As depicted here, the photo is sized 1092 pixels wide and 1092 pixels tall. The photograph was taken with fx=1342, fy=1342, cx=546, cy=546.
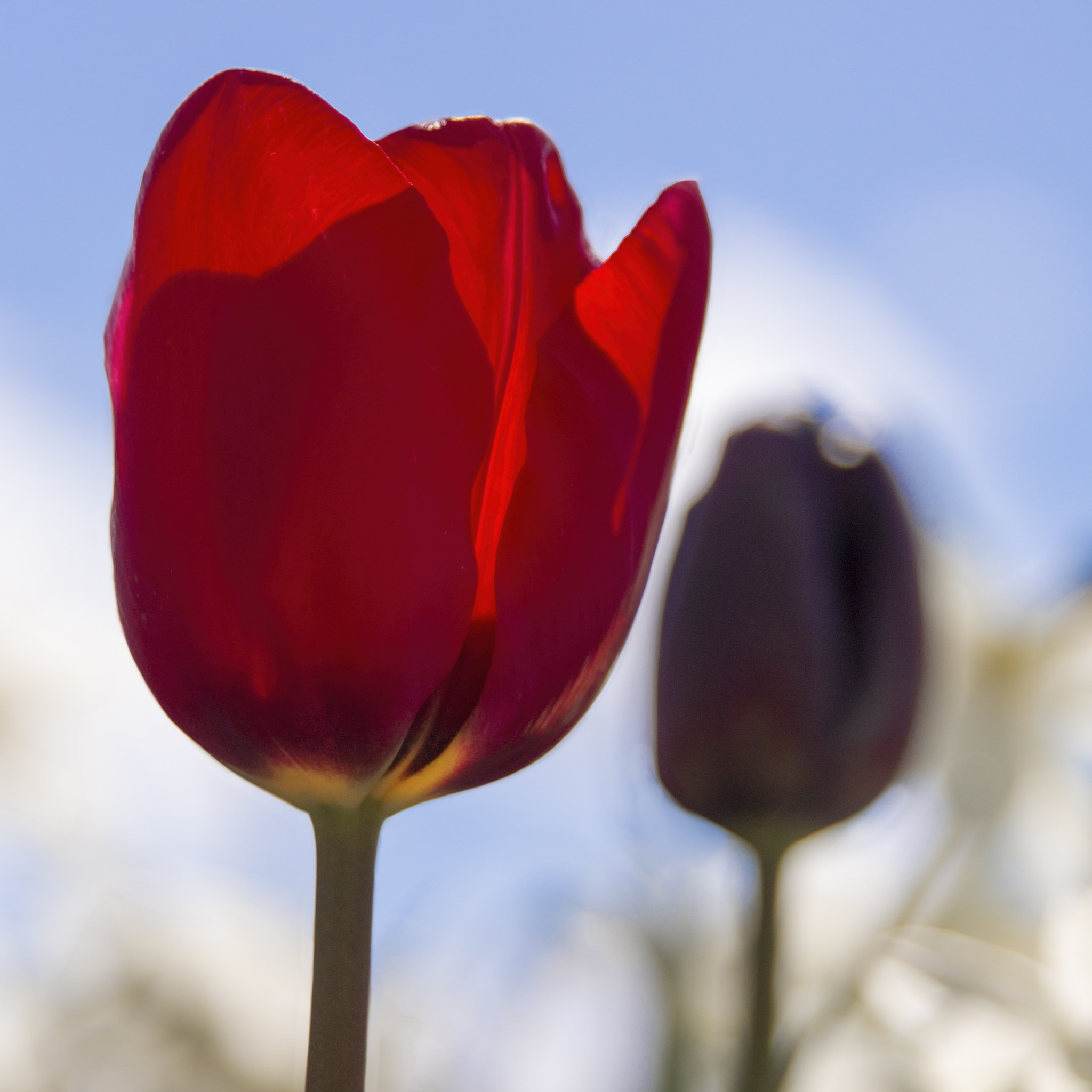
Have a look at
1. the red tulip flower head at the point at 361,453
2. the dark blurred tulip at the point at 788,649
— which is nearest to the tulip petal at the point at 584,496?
the red tulip flower head at the point at 361,453

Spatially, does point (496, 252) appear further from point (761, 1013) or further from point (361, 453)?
point (761, 1013)

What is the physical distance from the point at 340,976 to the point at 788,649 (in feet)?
0.53

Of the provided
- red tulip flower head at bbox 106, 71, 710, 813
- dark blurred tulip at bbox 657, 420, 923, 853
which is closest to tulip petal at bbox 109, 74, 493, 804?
red tulip flower head at bbox 106, 71, 710, 813

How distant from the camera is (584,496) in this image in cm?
22

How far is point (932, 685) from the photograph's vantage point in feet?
1.18

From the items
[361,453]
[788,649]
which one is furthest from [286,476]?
[788,649]

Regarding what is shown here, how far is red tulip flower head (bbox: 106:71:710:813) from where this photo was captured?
202 mm

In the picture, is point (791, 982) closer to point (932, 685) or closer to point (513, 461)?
point (932, 685)

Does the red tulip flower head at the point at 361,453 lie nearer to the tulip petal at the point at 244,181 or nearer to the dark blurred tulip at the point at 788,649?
the tulip petal at the point at 244,181

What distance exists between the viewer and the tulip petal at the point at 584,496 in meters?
0.21

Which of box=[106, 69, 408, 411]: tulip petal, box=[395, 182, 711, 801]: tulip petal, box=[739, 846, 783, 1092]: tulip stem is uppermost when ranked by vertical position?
box=[106, 69, 408, 411]: tulip petal

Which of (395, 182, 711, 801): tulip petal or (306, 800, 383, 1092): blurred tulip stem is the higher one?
(395, 182, 711, 801): tulip petal

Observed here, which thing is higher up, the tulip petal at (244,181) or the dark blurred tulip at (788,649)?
the tulip petal at (244,181)

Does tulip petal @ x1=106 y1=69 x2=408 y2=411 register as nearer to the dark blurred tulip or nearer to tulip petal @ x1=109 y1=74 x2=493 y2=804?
tulip petal @ x1=109 y1=74 x2=493 y2=804
